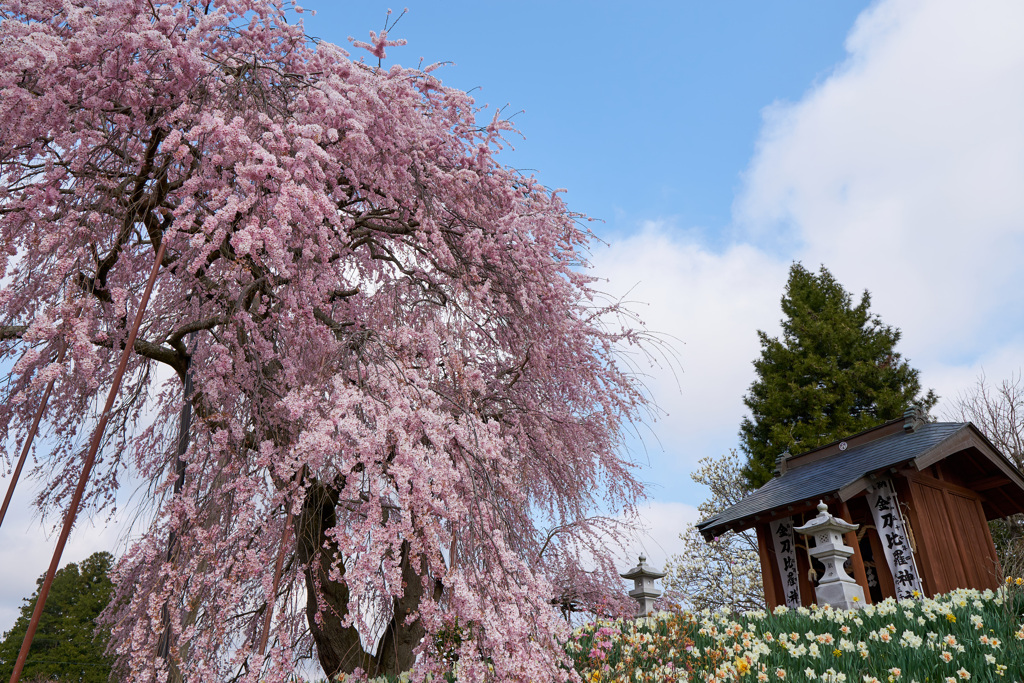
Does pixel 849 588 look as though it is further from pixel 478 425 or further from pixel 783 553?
pixel 478 425

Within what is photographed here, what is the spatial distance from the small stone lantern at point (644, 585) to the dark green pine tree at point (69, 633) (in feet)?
62.0

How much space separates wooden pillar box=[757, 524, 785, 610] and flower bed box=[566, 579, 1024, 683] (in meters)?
3.73

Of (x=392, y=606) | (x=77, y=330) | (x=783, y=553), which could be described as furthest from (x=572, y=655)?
(x=783, y=553)

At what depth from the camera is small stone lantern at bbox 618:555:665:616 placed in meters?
8.66

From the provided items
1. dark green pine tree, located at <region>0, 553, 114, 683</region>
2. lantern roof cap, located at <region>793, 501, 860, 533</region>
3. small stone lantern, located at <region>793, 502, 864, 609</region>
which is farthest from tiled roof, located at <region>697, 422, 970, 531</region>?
dark green pine tree, located at <region>0, 553, 114, 683</region>

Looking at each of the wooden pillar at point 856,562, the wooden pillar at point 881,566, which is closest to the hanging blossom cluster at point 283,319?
the wooden pillar at point 856,562

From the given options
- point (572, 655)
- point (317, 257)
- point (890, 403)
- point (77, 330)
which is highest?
point (890, 403)

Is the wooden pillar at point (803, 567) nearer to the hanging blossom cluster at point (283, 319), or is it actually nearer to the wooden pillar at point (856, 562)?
the wooden pillar at point (856, 562)

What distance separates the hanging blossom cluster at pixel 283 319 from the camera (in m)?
4.21

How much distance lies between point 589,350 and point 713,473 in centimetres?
1254

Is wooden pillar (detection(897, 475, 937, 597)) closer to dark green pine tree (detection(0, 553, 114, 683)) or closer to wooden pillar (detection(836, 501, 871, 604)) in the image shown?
wooden pillar (detection(836, 501, 871, 604))

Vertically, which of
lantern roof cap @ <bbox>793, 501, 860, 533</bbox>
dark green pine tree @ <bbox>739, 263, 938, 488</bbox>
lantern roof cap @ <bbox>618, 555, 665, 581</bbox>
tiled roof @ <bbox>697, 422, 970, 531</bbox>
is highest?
dark green pine tree @ <bbox>739, 263, 938, 488</bbox>

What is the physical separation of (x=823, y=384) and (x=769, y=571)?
1051 cm

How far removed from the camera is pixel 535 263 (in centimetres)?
667
